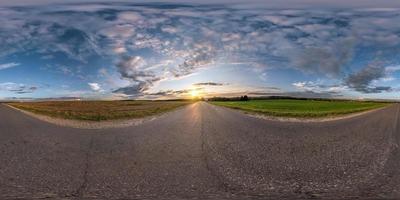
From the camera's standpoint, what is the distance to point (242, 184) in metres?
10.9

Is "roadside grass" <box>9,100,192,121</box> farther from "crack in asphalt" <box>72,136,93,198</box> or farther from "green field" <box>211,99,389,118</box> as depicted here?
"crack in asphalt" <box>72,136,93,198</box>

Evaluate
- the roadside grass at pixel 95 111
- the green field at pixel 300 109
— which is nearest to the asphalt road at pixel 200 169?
the roadside grass at pixel 95 111

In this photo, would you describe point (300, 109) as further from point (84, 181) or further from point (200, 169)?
point (84, 181)

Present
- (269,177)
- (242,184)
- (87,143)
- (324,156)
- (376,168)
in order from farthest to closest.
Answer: (87,143)
(324,156)
(376,168)
(269,177)
(242,184)

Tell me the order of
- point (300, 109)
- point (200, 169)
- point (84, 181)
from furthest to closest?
point (300, 109)
point (200, 169)
point (84, 181)

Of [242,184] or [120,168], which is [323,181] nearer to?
[242,184]

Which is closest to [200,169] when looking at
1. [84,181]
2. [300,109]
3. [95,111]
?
[84,181]

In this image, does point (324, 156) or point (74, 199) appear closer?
point (74, 199)

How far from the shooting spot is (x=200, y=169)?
13.0 meters

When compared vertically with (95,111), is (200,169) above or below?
below

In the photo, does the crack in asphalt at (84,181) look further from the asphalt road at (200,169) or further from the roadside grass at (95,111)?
the roadside grass at (95,111)

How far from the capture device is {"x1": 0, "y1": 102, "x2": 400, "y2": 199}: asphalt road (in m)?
10.1

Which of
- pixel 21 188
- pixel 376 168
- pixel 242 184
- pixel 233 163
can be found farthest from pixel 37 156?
pixel 376 168

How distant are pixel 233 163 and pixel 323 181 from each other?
3.37 meters
